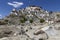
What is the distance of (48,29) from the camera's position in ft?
65.2

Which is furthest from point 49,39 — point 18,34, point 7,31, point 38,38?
point 7,31

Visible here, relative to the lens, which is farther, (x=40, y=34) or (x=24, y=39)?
(x=40, y=34)

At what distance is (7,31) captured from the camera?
46.2 ft

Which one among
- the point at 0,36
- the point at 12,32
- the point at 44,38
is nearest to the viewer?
the point at 0,36

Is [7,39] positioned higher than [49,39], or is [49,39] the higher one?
[7,39]

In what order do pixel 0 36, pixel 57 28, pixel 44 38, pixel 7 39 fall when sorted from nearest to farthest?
pixel 7 39 → pixel 0 36 → pixel 44 38 → pixel 57 28

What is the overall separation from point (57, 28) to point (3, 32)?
10.9 meters

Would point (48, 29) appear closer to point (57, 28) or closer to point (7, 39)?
point (57, 28)

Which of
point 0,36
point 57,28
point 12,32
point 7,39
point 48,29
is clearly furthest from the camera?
point 57,28

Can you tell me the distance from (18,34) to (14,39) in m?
1.92

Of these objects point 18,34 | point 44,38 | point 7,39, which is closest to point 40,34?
point 44,38

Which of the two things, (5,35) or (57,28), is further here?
(57,28)

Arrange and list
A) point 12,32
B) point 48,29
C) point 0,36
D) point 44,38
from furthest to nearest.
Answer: point 48,29 → point 44,38 → point 12,32 → point 0,36

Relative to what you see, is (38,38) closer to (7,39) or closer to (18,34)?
(18,34)
